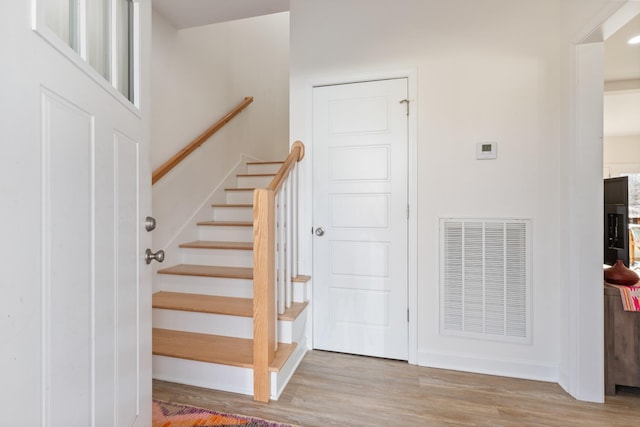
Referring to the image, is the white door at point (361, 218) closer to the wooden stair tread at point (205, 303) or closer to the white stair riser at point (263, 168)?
the wooden stair tread at point (205, 303)

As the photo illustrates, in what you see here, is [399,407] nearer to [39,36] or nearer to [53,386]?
[53,386]

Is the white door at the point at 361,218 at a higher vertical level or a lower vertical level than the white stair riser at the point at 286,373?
higher

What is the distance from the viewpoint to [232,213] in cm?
299

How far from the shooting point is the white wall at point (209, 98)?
240 centimetres

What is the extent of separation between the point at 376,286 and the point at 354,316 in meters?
0.28

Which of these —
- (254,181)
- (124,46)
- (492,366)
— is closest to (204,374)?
(124,46)

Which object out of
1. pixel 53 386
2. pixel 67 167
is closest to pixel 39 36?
pixel 67 167

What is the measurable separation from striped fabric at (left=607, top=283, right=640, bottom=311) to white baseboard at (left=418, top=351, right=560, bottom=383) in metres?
0.54

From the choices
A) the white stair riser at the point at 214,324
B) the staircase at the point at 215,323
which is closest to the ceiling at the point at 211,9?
the staircase at the point at 215,323

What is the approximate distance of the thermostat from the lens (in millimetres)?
1937

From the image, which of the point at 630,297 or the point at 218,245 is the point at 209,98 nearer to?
the point at 218,245

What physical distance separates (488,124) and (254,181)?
2.38m

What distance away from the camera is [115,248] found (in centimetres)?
96

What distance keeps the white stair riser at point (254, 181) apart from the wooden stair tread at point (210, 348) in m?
1.76
